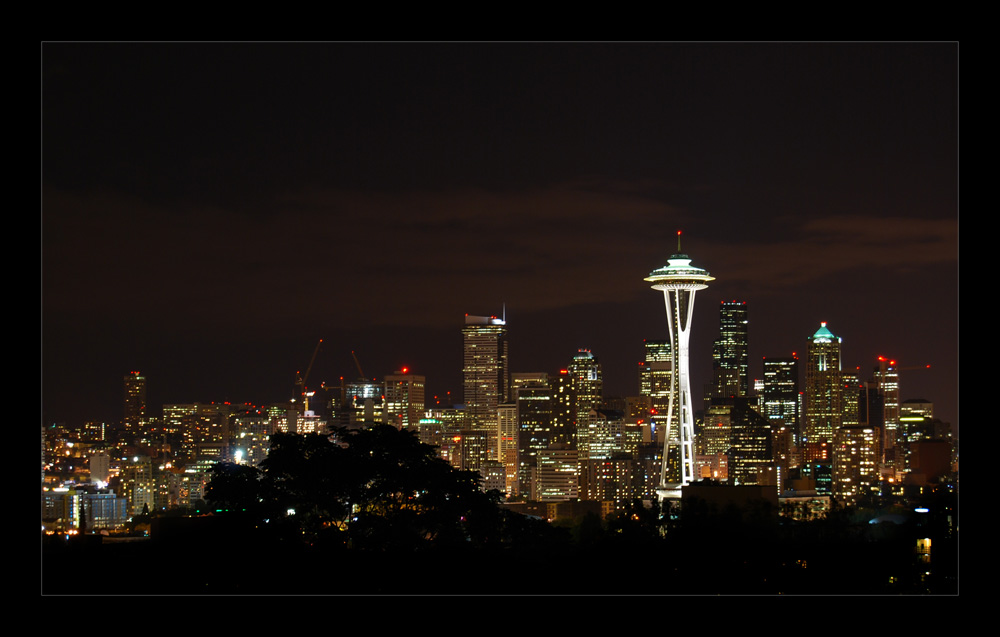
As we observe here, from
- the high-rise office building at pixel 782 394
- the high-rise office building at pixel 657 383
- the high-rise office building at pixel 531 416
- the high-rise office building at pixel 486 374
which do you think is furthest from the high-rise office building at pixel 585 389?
the high-rise office building at pixel 782 394

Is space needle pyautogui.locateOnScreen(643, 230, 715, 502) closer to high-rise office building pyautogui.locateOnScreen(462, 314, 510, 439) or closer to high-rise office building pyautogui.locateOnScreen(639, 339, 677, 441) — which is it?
high-rise office building pyautogui.locateOnScreen(462, 314, 510, 439)

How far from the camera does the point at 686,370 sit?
A: 29.5m

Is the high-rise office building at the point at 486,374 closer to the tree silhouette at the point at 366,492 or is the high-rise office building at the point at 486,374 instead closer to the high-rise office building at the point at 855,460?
the high-rise office building at the point at 855,460

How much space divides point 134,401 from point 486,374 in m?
12.8

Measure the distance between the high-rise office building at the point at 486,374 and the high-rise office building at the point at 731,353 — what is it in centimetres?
686

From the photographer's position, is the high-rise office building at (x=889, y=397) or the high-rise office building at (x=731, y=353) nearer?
the high-rise office building at (x=889, y=397)

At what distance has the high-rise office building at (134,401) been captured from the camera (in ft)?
63.5

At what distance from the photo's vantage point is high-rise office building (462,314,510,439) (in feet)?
89.1

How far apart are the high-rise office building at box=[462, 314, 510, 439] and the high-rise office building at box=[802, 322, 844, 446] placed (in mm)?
8612

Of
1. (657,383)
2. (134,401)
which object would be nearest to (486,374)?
(657,383)

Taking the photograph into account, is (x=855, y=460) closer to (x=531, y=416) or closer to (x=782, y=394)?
(x=531, y=416)

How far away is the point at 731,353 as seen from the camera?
1518 inches
